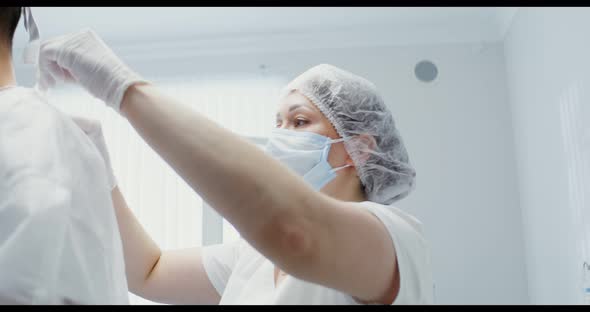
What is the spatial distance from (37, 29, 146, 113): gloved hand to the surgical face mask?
1.79ft

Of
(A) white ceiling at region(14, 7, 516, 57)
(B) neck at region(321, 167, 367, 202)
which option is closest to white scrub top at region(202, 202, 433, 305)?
(B) neck at region(321, 167, 367, 202)

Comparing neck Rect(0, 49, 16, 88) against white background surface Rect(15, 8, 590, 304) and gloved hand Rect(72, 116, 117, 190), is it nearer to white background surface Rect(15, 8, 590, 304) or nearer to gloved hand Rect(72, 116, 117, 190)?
gloved hand Rect(72, 116, 117, 190)

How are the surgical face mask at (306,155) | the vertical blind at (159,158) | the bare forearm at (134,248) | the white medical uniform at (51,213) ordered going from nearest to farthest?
the white medical uniform at (51,213), the bare forearm at (134,248), the surgical face mask at (306,155), the vertical blind at (159,158)

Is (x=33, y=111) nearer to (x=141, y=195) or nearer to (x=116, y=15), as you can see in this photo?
(x=141, y=195)

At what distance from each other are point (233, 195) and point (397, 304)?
1.19 ft

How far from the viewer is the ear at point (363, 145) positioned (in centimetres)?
150

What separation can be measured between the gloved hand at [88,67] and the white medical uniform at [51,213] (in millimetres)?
→ 62

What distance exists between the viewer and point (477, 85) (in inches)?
137

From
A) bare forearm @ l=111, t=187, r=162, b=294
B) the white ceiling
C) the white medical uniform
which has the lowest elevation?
bare forearm @ l=111, t=187, r=162, b=294

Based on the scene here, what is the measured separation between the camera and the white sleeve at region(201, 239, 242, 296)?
1.49m

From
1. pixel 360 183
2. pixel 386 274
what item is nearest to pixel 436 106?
pixel 360 183

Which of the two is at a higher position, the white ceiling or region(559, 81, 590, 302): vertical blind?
the white ceiling

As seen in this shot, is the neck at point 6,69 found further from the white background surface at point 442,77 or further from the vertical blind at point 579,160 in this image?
the white background surface at point 442,77

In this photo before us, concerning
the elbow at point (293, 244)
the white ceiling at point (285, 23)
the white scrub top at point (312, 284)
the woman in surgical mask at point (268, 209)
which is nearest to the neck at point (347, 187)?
the woman in surgical mask at point (268, 209)
